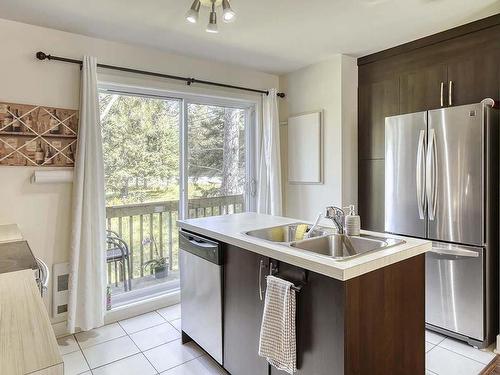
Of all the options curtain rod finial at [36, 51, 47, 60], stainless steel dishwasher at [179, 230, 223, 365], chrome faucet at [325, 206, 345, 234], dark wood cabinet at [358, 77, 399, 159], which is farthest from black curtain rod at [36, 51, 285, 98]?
chrome faucet at [325, 206, 345, 234]

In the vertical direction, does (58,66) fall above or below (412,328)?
above

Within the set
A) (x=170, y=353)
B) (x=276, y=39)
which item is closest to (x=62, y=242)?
(x=170, y=353)

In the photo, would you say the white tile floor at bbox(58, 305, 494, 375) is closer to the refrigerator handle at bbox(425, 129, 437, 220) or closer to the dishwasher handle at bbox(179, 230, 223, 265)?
the dishwasher handle at bbox(179, 230, 223, 265)

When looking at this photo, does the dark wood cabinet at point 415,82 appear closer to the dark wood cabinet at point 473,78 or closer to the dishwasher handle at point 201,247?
the dark wood cabinet at point 473,78

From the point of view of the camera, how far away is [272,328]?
166 cm

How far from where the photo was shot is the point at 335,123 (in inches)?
137

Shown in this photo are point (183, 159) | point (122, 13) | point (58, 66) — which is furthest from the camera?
point (183, 159)

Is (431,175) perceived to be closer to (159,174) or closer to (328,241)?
(328,241)

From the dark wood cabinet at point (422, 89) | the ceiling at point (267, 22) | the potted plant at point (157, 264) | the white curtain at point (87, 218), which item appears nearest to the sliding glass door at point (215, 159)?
the potted plant at point (157, 264)

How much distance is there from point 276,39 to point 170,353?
2.72 m

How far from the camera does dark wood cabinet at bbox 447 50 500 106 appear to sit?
2580mm

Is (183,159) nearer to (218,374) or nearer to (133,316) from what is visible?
(133,316)

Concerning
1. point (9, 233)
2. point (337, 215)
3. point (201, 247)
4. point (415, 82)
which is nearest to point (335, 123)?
point (415, 82)

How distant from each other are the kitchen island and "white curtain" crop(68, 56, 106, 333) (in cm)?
131
